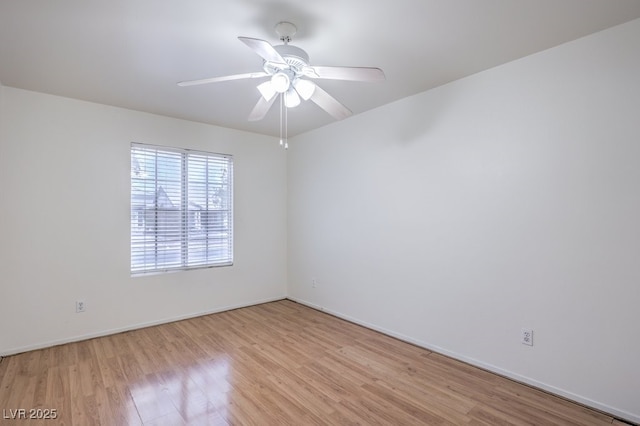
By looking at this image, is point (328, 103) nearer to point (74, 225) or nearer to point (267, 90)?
point (267, 90)

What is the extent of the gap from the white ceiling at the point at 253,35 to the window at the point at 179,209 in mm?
983

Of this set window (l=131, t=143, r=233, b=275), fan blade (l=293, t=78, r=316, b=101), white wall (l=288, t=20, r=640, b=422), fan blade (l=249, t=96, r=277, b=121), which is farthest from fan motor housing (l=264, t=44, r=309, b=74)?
window (l=131, t=143, r=233, b=275)

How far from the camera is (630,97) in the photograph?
195 cm

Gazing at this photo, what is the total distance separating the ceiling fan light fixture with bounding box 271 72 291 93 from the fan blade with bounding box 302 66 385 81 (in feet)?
0.41

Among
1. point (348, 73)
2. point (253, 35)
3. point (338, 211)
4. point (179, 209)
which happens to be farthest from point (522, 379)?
point (179, 209)

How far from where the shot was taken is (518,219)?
7.88ft

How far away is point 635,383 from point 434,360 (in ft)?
4.20

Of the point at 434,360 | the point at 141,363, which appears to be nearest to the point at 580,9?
the point at 434,360

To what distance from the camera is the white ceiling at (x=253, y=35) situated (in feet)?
5.86

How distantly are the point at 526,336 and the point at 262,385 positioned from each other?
6.70 feet

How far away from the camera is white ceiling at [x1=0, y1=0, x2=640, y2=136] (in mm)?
1785

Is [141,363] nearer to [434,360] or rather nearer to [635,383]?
[434,360]

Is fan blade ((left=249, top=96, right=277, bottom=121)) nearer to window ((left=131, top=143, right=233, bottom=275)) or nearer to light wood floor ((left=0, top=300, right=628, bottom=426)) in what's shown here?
window ((left=131, top=143, right=233, bottom=275))

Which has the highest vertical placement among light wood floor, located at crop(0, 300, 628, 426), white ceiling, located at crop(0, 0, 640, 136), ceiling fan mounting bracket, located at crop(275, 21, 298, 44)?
white ceiling, located at crop(0, 0, 640, 136)
